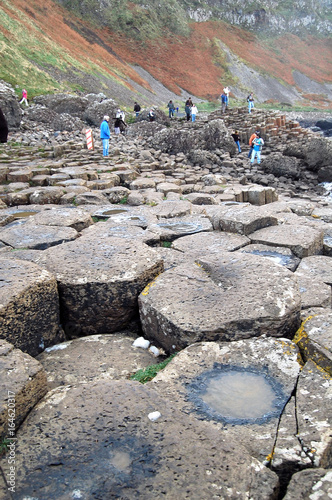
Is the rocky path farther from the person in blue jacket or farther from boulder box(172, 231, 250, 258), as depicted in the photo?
the person in blue jacket

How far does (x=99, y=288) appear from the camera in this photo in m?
3.13

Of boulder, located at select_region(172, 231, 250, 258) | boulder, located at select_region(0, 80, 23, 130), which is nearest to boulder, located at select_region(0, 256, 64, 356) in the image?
boulder, located at select_region(172, 231, 250, 258)

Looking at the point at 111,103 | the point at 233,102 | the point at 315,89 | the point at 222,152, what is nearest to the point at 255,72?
the point at 315,89

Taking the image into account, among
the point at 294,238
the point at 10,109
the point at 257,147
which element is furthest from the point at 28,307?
the point at 10,109

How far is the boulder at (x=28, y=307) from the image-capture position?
2680mm

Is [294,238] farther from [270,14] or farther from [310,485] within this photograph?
[270,14]

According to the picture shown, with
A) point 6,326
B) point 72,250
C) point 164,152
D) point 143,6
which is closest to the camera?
point 6,326

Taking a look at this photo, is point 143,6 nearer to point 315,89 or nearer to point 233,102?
point 233,102

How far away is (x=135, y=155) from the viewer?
1342 cm

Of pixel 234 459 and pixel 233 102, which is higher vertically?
pixel 233 102

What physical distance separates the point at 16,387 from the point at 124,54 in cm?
5101

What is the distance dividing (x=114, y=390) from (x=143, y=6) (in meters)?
62.6

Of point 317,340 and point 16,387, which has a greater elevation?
point 16,387

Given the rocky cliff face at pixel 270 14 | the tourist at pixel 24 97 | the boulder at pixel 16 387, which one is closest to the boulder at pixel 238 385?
the boulder at pixel 16 387
